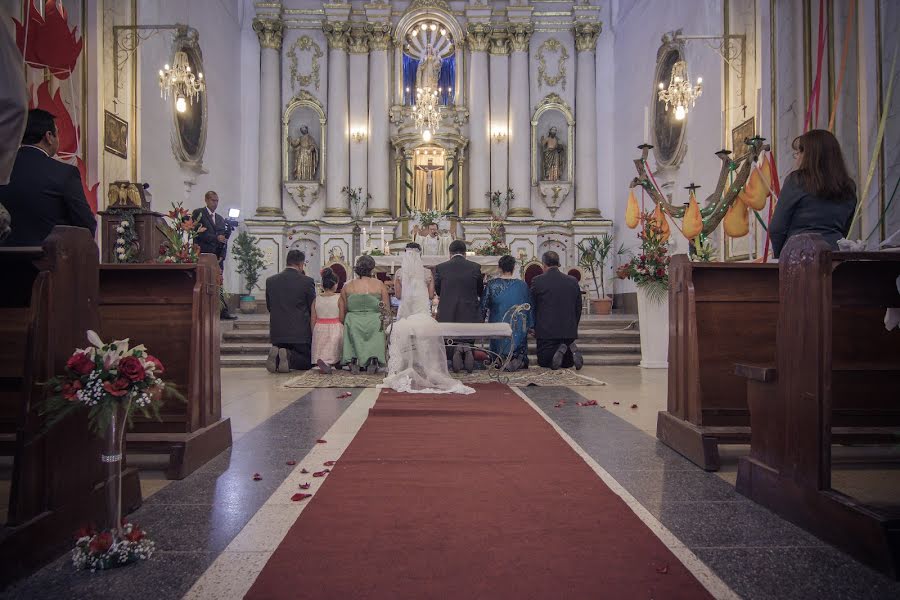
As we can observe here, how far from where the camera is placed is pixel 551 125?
16.2 metres

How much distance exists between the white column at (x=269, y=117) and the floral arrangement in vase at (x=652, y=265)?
991cm

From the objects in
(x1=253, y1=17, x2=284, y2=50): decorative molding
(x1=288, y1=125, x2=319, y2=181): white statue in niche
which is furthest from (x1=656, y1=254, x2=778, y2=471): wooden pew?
(x1=253, y1=17, x2=284, y2=50): decorative molding

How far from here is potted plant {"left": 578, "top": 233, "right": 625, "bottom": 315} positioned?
14.8 metres

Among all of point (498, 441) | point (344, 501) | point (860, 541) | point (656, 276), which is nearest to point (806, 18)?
point (656, 276)

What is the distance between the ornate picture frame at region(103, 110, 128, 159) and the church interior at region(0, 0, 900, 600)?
0.07 metres

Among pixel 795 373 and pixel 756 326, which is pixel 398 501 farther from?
pixel 756 326

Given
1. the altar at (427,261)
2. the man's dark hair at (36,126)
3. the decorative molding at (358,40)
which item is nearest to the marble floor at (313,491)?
the man's dark hair at (36,126)

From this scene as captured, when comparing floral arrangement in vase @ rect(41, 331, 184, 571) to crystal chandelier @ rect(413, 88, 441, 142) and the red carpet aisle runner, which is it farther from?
crystal chandelier @ rect(413, 88, 441, 142)

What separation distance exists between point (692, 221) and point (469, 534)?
6.19 meters

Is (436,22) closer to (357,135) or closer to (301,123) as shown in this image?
(357,135)

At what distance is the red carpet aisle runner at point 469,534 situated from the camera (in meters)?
1.98

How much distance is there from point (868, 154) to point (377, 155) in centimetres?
1136

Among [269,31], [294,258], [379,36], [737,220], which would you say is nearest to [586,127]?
[379,36]

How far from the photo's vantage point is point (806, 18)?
7.24 m
